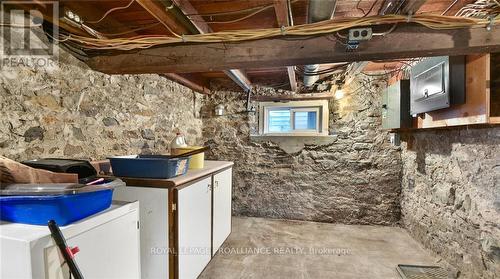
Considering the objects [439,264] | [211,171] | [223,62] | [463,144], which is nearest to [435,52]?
[463,144]

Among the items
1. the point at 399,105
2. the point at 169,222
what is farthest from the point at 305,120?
the point at 169,222

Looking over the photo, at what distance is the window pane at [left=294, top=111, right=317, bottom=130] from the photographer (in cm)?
357

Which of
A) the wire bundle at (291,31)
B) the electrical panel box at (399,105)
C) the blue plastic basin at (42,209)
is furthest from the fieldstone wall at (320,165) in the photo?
the blue plastic basin at (42,209)

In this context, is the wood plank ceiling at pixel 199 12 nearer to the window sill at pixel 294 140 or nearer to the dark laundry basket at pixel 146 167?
the dark laundry basket at pixel 146 167

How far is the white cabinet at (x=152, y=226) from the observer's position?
1.67 metres

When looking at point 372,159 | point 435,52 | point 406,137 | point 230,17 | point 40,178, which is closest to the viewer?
point 40,178

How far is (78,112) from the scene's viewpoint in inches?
69.6

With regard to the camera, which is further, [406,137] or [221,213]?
[406,137]

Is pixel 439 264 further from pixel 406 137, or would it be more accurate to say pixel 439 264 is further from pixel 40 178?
pixel 40 178

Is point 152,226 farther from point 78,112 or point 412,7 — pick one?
point 412,7

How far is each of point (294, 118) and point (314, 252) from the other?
5.96 ft

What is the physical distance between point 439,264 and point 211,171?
237 cm

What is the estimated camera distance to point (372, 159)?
3367 millimetres

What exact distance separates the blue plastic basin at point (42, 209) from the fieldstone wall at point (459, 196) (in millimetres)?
2573
